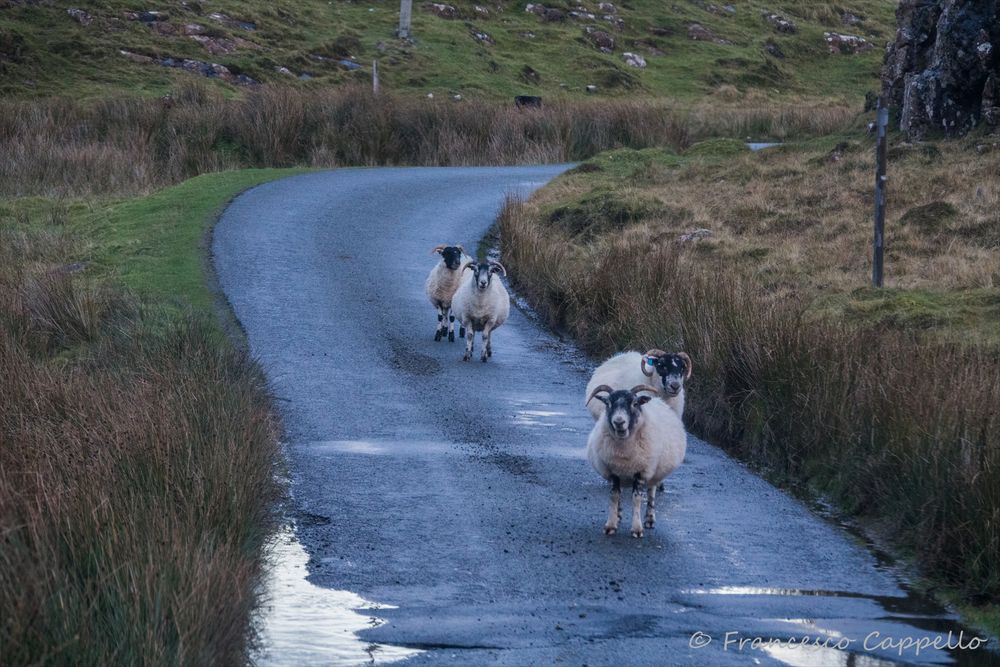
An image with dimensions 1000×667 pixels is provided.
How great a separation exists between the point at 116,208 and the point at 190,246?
4445 millimetres

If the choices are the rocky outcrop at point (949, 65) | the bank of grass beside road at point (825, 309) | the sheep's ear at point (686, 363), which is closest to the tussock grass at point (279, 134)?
the bank of grass beside road at point (825, 309)

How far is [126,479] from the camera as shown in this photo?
24.2 feet

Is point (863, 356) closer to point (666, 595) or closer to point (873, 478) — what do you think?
point (873, 478)

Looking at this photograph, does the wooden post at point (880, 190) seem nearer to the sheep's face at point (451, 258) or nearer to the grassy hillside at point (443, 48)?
the sheep's face at point (451, 258)

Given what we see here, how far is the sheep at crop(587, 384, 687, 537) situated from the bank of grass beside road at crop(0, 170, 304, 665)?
2242mm

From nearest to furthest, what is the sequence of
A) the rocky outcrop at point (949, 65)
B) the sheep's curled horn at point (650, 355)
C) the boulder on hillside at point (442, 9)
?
the sheep's curled horn at point (650, 355) → the rocky outcrop at point (949, 65) → the boulder on hillside at point (442, 9)

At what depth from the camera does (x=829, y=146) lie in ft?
81.9

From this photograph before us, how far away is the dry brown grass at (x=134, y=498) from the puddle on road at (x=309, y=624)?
0.24m

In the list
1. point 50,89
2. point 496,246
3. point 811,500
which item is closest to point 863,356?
point 811,500

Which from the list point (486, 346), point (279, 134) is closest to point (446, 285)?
point (486, 346)

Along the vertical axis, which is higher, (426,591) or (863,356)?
(863,356)

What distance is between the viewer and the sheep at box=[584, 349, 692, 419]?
9969mm

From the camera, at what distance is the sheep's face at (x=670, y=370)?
9938mm

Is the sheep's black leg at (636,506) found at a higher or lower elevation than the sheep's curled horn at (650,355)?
lower
